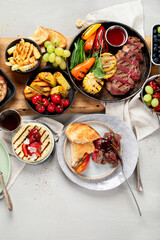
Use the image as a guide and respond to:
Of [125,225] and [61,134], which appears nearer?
[61,134]

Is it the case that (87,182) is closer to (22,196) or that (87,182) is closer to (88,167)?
(88,167)

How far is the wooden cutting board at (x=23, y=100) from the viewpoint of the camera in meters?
2.02

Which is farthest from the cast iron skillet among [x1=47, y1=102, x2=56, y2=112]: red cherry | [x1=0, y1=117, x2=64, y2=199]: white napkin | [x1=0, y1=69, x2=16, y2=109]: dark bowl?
[x1=0, y1=69, x2=16, y2=109]: dark bowl

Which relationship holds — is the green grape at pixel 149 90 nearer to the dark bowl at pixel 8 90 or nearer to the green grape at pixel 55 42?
the green grape at pixel 55 42

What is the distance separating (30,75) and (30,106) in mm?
284

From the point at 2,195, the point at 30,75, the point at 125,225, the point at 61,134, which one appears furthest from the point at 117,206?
the point at 30,75

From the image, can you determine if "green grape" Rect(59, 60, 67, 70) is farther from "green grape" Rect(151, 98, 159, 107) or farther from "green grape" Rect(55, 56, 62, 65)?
"green grape" Rect(151, 98, 159, 107)

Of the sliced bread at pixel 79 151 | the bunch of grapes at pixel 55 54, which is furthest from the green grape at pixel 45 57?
the sliced bread at pixel 79 151

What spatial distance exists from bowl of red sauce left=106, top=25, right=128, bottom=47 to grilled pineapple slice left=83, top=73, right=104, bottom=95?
337mm

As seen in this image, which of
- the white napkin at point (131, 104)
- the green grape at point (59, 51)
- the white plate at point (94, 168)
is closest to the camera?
the green grape at point (59, 51)

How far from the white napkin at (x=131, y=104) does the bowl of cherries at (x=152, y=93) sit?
8cm

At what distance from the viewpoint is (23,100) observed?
202cm

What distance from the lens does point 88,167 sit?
2010 mm

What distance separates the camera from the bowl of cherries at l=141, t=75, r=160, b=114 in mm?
1961
